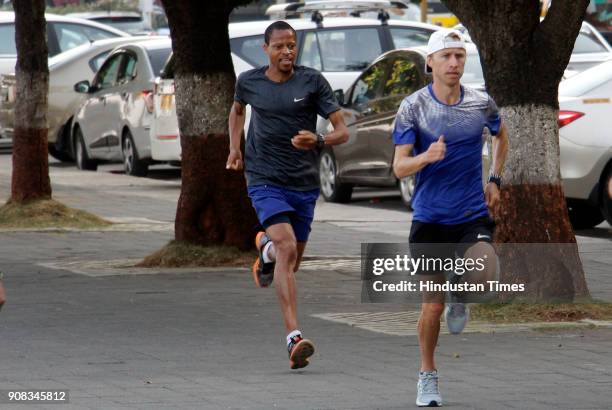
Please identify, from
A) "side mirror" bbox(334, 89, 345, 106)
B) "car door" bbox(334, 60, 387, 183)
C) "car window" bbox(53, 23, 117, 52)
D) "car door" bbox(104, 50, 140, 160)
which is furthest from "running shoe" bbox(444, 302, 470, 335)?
"car window" bbox(53, 23, 117, 52)

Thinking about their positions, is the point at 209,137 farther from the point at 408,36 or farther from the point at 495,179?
the point at 408,36

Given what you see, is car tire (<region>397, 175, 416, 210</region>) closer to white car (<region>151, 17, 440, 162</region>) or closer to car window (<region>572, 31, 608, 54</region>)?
white car (<region>151, 17, 440, 162</region>)

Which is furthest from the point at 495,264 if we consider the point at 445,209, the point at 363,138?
the point at 363,138

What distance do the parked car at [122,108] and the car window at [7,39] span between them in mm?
2974

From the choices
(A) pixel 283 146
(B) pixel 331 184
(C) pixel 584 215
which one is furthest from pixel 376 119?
(A) pixel 283 146

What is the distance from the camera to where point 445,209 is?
745cm

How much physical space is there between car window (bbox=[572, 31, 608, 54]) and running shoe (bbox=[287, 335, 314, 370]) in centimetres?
1263

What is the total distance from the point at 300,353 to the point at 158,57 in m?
13.9

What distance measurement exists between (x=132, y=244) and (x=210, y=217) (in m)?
2.05

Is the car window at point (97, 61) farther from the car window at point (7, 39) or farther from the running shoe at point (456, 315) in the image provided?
the running shoe at point (456, 315)

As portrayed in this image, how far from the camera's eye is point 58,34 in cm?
2662

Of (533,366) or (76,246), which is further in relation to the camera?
(76,246)

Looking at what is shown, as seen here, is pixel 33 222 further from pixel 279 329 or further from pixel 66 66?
pixel 66 66

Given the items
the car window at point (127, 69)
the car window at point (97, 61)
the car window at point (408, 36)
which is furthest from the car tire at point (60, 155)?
the car window at point (408, 36)
